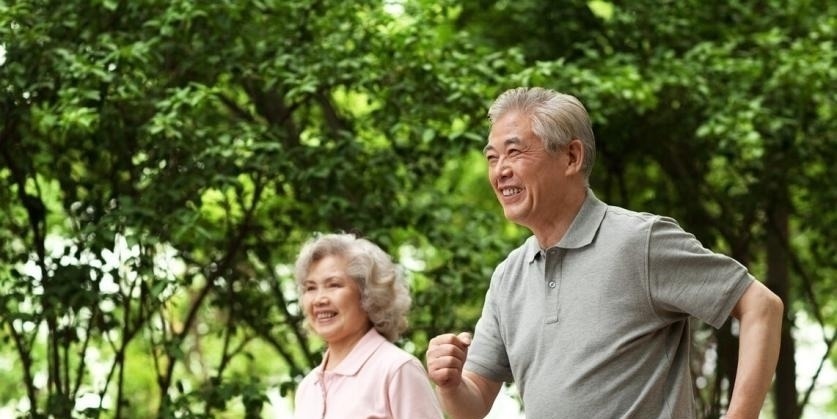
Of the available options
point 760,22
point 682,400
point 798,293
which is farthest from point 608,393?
point 798,293

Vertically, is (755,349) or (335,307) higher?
(335,307)

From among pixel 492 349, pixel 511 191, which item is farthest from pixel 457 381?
pixel 511 191

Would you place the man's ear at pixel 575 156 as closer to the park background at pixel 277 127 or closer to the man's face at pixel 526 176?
the man's face at pixel 526 176

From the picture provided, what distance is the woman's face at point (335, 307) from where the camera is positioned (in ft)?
12.1

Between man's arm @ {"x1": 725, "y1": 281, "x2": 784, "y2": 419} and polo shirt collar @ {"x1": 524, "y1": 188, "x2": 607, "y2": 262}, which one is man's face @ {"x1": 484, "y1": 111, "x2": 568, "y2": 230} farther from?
man's arm @ {"x1": 725, "y1": 281, "x2": 784, "y2": 419}

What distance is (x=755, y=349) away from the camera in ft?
8.39

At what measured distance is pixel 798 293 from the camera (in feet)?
29.2

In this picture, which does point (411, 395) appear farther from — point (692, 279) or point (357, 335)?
point (692, 279)

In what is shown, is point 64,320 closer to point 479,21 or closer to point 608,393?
point 479,21

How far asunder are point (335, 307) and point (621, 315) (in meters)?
1.20

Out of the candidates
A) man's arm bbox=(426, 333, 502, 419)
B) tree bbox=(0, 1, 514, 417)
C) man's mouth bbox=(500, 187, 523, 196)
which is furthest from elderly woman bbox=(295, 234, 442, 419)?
tree bbox=(0, 1, 514, 417)

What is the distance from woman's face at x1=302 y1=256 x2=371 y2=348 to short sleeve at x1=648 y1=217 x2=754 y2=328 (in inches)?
48.0

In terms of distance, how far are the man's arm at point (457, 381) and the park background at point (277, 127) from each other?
2.27 meters

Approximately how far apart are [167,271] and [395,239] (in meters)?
1.10
